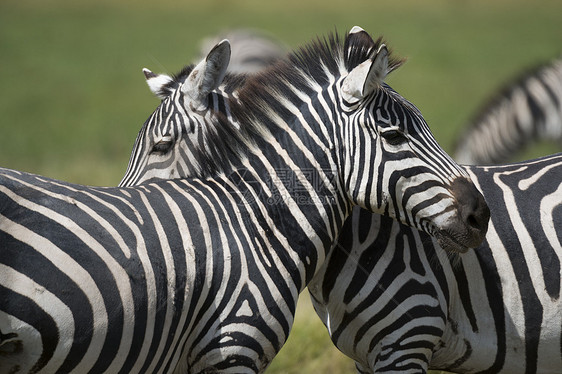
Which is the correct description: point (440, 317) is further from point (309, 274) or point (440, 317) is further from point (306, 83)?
point (306, 83)

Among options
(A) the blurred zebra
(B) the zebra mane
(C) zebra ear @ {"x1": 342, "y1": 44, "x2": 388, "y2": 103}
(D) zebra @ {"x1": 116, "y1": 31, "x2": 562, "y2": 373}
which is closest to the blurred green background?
(D) zebra @ {"x1": 116, "y1": 31, "x2": 562, "y2": 373}

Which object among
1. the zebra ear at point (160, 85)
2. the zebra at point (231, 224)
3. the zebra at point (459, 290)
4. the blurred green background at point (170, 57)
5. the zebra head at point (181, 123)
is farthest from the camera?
the blurred green background at point (170, 57)

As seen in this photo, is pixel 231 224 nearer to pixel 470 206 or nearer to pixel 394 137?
pixel 394 137

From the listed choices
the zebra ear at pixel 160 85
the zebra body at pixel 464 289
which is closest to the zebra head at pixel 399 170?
the zebra body at pixel 464 289

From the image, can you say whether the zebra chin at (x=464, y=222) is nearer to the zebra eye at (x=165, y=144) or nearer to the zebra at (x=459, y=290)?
the zebra at (x=459, y=290)

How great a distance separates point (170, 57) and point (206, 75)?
934 inches

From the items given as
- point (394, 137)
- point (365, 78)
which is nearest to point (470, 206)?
point (394, 137)

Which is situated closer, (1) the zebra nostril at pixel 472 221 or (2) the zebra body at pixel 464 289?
(1) the zebra nostril at pixel 472 221

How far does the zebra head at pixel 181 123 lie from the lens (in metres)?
4.62

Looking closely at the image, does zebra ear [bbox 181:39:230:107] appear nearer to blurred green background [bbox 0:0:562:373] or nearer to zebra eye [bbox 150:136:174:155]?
zebra eye [bbox 150:136:174:155]

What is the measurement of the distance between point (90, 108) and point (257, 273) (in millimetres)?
20650


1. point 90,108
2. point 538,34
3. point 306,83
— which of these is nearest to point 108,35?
point 90,108

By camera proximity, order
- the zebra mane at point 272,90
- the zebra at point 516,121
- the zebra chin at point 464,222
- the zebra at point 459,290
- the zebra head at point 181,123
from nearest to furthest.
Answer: the zebra chin at point 464,222, the zebra mane at point 272,90, the zebra at point 459,290, the zebra head at point 181,123, the zebra at point 516,121

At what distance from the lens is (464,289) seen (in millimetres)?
4094
